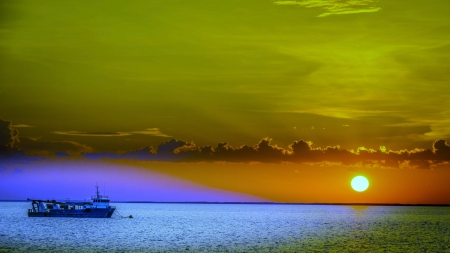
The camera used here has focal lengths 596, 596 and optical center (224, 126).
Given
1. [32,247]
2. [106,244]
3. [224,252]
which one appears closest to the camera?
[224,252]

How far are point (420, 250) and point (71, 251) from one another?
72.1 m

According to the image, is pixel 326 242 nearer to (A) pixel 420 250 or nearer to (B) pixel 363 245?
(B) pixel 363 245

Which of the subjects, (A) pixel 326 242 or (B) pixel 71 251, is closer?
(B) pixel 71 251

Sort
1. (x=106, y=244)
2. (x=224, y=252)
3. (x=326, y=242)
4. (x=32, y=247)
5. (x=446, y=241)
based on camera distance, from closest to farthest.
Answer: (x=224, y=252)
(x=32, y=247)
(x=106, y=244)
(x=326, y=242)
(x=446, y=241)

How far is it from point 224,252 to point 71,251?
96.8ft

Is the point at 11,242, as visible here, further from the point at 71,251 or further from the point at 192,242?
the point at 192,242

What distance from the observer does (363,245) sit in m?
135

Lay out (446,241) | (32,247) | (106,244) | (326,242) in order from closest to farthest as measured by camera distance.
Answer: (32,247) < (106,244) < (326,242) < (446,241)

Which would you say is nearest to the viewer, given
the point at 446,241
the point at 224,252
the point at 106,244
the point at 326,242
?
the point at 224,252

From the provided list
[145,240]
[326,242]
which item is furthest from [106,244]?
[326,242]

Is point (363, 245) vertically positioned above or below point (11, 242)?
below

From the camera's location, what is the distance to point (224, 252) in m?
114

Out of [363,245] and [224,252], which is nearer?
[224,252]

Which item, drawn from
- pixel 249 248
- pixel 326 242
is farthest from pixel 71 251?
pixel 326 242
